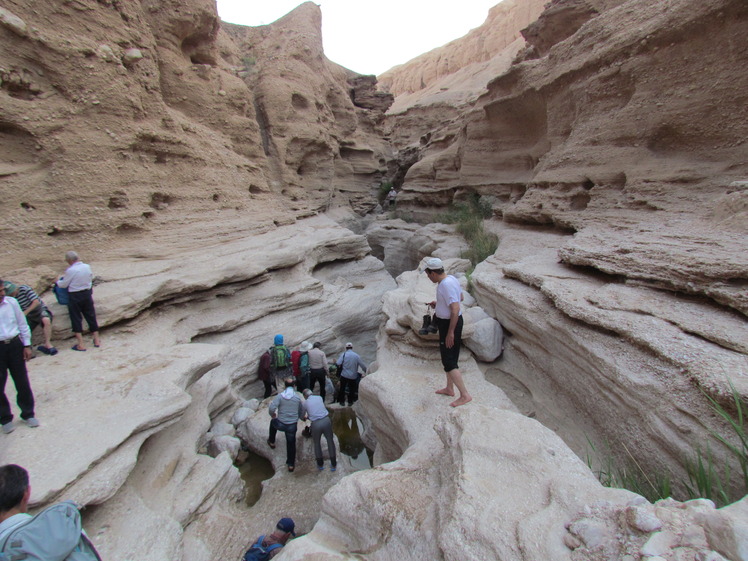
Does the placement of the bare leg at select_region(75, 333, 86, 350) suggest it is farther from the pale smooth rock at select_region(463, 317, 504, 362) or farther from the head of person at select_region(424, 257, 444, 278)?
the pale smooth rock at select_region(463, 317, 504, 362)

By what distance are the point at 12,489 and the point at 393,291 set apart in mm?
5779

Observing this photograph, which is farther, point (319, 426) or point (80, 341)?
point (319, 426)

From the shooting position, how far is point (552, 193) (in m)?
7.66

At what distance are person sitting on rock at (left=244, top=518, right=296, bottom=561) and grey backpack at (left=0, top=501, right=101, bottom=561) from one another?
1849 mm

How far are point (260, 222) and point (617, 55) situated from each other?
798cm

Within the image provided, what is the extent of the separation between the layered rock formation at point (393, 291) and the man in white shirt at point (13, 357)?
0.58ft

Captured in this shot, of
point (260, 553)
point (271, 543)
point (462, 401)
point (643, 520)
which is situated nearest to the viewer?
point (643, 520)

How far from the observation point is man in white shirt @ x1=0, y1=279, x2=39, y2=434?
9.48 ft

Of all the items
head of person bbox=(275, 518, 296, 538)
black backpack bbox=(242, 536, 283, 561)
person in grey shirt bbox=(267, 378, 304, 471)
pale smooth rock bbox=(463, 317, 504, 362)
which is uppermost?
pale smooth rock bbox=(463, 317, 504, 362)

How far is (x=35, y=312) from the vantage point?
429cm

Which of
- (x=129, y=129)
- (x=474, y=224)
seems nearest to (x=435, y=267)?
(x=129, y=129)

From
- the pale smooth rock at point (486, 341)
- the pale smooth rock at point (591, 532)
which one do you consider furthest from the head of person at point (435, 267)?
the pale smooth rock at point (591, 532)

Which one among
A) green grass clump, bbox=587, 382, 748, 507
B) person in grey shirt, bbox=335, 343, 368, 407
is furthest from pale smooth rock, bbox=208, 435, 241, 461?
green grass clump, bbox=587, 382, 748, 507

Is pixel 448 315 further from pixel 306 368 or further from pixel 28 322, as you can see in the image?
pixel 28 322
